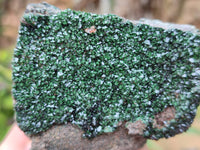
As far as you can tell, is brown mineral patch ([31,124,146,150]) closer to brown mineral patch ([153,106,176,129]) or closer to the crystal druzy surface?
the crystal druzy surface

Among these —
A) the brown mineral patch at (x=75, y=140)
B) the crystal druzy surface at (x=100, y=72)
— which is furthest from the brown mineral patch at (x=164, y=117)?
the brown mineral patch at (x=75, y=140)

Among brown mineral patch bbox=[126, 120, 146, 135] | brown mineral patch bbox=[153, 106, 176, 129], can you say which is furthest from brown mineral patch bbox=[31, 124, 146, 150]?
brown mineral patch bbox=[153, 106, 176, 129]

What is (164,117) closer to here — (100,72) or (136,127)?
(136,127)

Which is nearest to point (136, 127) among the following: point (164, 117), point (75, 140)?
point (164, 117)

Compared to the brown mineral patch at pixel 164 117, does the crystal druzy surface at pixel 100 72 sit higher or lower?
higher

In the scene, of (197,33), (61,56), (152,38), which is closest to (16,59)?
(61,56)

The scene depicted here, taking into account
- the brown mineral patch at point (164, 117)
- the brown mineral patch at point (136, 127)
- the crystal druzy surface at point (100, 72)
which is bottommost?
the brown mineral patch at point (136, 127)

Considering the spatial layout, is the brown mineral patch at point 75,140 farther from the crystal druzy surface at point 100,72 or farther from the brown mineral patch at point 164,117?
the brown mineral patch at point 164,117
